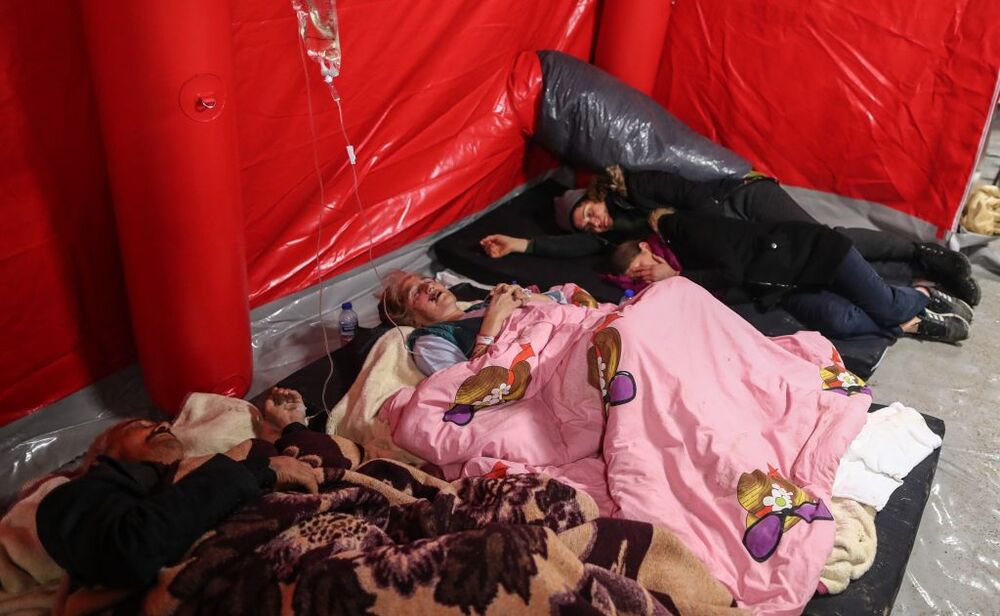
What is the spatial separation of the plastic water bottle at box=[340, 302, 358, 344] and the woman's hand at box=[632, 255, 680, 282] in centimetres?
83

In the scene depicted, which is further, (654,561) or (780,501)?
(780,501)

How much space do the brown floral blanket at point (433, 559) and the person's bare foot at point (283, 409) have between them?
366mm

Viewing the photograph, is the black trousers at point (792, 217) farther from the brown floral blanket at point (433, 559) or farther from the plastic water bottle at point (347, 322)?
the brown floral blanket at point (433, 559)

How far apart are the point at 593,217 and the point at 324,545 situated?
163cm

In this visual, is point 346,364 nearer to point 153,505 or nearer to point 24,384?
point 24,384

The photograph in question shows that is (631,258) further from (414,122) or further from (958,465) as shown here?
(958,465)

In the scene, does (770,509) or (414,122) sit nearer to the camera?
(770,509)

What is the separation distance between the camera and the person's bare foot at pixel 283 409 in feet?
5.68

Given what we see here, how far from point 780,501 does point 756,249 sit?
1.05 meters

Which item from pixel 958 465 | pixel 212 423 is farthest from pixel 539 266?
pixel 958 465

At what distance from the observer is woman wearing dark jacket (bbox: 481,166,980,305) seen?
2.48 m


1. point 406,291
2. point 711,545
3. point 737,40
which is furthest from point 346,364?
point 737,40

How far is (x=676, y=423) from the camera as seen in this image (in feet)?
4.97

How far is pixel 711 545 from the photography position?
1375 mm
